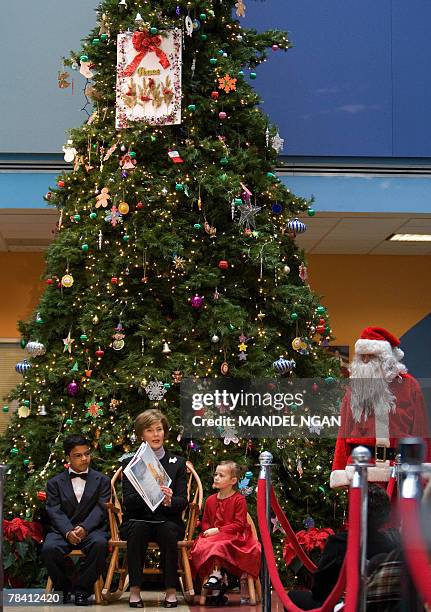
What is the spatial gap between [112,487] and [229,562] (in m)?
1.16

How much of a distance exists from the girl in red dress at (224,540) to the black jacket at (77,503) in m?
0.77

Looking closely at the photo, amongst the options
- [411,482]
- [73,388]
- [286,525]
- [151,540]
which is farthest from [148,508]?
[411,482]

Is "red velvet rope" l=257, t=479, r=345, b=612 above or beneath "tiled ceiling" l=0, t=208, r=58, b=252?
beneath

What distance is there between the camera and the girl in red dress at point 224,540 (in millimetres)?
7762

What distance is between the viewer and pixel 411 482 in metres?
4.11

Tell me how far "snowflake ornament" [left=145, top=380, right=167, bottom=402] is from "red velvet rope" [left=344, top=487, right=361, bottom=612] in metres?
4.47

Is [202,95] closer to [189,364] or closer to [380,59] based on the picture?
[189,364]

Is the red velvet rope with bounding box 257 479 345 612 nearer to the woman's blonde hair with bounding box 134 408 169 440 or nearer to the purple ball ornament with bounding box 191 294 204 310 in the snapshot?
the woman's blonde hair with bounding box 134 408 169 440

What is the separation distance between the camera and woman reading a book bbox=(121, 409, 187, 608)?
24.8 ft

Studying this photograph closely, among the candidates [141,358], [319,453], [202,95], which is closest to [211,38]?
[202,95]

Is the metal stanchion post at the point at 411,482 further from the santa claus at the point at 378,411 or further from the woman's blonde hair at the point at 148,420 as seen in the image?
the woman's blonde hair at the point at 148,420

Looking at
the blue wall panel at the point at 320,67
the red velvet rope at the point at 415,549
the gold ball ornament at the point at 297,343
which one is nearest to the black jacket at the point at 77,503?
the gold ball ornament at the point at 297,343

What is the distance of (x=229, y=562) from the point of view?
7.77 meters

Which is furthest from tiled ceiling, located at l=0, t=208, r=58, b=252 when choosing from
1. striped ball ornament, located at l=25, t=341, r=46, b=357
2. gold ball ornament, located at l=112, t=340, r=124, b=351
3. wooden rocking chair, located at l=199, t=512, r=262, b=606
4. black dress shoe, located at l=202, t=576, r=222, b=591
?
black dress shoe, located at l=202, t=576, r=222, b=591
